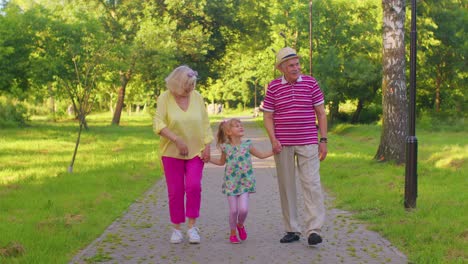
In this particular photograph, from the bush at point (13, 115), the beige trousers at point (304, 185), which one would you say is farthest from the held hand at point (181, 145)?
the bush at point (13, 115)

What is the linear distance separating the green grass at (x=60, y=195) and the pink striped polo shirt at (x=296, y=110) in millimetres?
2404

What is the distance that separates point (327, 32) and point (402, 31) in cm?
2159

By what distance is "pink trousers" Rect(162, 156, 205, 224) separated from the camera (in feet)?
21.6

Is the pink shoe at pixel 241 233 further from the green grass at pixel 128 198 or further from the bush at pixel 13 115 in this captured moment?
the bush at pixel 13 115

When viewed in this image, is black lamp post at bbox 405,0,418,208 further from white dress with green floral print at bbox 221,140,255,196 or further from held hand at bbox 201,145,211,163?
held hand at bbox 201,145,211,163

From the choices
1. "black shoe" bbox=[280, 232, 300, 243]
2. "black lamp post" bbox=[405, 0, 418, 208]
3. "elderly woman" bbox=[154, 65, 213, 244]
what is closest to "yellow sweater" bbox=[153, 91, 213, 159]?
"elderly woman" bbox=[154, 65, 213, 244]

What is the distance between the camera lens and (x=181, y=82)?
6.45 m

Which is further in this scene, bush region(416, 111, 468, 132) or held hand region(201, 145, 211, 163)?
bush region(416, 111, 468, 132)

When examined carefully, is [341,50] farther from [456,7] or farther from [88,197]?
[88,197]

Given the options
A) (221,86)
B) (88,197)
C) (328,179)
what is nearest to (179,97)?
(88,197)

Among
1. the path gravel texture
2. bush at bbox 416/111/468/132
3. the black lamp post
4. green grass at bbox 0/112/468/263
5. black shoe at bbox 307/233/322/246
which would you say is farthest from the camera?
bush at bbox 416/111/468/132

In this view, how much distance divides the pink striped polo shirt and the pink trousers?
37.3 inches

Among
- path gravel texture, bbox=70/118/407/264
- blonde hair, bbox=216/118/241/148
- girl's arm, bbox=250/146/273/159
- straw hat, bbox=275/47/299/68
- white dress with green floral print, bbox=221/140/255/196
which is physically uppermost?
straw hat, bbox=275/47/299/68

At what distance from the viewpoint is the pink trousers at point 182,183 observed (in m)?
6.59
